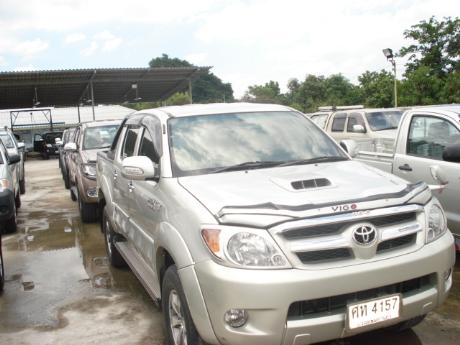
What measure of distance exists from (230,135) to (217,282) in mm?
1610

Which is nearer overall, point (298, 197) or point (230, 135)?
point (298, 197)

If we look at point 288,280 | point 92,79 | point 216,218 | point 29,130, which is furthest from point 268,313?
point 29,130

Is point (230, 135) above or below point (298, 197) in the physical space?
above

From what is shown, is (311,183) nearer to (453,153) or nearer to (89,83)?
(453,153)

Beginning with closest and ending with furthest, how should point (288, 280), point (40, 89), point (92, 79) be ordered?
point (288, 280)
point (92, 79)
point (40, 89)

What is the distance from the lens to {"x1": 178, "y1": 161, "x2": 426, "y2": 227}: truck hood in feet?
9.14

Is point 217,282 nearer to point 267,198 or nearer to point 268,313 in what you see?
point 268,313

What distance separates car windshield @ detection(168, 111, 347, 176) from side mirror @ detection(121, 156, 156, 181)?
6.5 inches

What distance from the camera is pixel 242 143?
13.0ft

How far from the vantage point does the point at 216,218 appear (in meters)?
2.82

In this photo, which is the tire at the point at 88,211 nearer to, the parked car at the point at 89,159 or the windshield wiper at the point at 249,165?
the parked car at the point at 89,159

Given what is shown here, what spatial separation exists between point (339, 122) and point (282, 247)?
10484 millimetres

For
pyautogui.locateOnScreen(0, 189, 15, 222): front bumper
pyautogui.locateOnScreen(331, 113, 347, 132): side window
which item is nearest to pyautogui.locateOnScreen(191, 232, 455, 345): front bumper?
pyautogui.locateOnScreen(0, 189, 15, 222): front bumper

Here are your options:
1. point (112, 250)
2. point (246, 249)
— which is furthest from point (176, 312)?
point (112, 250)
